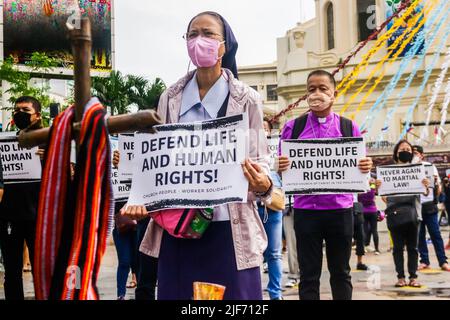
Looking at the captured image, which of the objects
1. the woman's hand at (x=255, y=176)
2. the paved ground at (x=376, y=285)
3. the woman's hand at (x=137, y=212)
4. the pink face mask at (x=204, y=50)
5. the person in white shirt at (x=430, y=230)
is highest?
the pink face mask at (x=204, y=50)

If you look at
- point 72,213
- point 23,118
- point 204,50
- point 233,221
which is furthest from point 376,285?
point 72,213

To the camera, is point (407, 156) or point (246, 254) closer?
point (246, 254)

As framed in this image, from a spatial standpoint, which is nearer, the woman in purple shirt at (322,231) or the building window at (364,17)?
the woman in purple shirt at (322,231)

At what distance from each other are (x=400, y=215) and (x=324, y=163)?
3.54 metres

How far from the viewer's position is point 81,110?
2.28m

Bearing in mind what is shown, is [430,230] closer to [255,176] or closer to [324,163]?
[324,163]

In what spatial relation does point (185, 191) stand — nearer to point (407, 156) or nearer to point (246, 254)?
point (246, 254)

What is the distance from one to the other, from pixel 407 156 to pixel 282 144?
4.36 meters

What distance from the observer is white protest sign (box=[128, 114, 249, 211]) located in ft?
10.1

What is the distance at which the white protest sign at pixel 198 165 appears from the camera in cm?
308

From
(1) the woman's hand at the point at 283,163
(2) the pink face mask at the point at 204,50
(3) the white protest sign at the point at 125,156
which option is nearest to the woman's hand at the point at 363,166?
(1) the woman's hand at the point at 283,163

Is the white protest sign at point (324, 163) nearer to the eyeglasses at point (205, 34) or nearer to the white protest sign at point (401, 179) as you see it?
the eyeglasses at point (205, 34)
